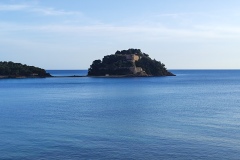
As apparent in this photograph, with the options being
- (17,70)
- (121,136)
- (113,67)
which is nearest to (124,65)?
(113,67)

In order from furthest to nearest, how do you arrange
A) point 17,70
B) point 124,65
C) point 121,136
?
point 124,65
point 17,70
point 121,136

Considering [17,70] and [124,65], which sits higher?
[124,65]

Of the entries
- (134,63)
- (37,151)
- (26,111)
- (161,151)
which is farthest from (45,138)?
(134,63)

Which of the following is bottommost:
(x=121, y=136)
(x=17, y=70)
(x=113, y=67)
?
(x=121, y=136)

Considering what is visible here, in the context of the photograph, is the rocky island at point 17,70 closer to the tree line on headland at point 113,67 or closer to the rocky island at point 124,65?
the tree line on headland at point 113,67

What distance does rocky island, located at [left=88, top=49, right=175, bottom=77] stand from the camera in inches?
6481

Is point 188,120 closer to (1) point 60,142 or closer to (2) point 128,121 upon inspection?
(2) point 128,121

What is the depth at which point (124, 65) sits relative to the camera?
538 ft

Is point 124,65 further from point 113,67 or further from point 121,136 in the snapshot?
point 121,136

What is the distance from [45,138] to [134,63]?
139 metres

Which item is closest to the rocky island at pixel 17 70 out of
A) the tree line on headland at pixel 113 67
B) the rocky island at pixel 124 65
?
the tree line on headland at pixel 113 67

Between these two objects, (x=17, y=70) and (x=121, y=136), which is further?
(x=17, y=70)

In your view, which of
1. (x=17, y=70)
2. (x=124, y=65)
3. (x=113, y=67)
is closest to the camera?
(x=17, y=70)

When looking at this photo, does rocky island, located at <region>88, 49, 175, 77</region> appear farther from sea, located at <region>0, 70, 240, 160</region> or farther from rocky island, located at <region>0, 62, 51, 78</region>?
sea, located at <region>0, 70, 240, 160</region>
